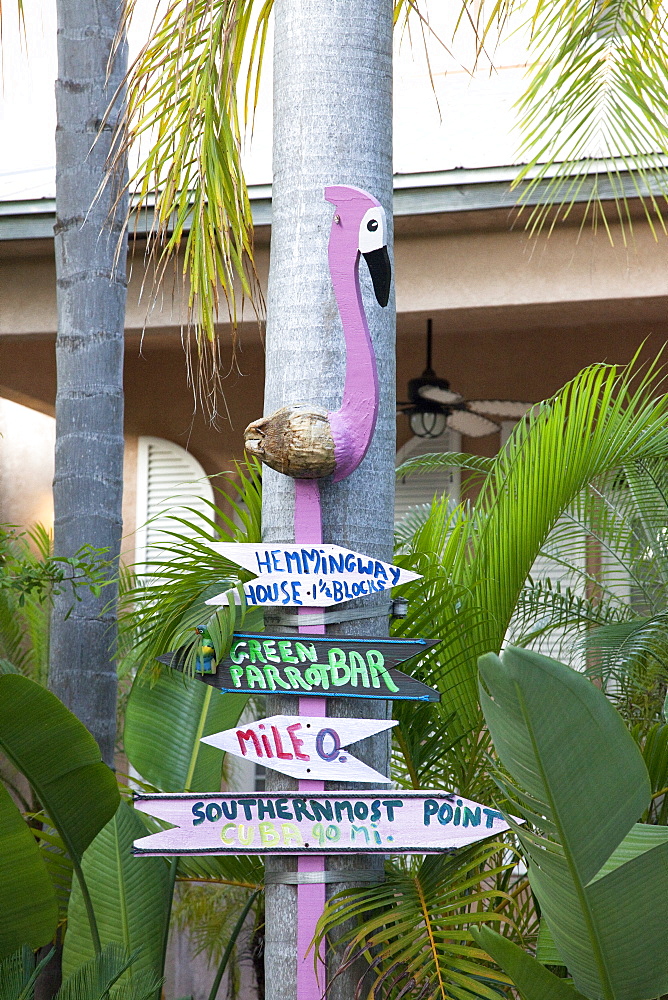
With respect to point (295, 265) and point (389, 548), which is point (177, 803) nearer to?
point (389, 548)

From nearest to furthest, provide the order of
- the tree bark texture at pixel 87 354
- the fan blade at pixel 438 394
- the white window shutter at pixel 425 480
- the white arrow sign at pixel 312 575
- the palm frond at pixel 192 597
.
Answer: the white arrow sign at pixel 312 575 → the palm frond at pixel 192 597 → the tree bark texture at pixel 87 354 → the fan blade at pixel 438 394 → the white window shutter at pixel 425 480

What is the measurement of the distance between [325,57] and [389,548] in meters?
1.24

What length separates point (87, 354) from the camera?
13.5 feet

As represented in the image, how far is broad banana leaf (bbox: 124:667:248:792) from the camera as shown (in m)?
3.58

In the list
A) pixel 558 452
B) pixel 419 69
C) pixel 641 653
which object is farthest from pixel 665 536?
pixel 419 69

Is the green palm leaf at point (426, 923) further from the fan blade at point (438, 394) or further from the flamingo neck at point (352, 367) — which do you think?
the fan blade at point (438, 394)

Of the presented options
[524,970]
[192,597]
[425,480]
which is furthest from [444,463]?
[524,970]

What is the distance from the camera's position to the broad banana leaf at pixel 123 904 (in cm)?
321

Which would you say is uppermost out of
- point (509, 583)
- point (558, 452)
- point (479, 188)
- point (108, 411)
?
point (479, 188)

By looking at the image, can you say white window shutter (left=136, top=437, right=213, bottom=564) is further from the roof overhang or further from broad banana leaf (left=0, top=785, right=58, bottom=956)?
broad banana leaf (left=0, top=785, right=58, bottom=956)

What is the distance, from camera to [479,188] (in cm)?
538

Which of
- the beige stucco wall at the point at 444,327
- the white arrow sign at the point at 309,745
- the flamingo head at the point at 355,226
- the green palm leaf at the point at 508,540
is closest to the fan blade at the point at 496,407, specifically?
the beige stucco wall at the point at 444,327

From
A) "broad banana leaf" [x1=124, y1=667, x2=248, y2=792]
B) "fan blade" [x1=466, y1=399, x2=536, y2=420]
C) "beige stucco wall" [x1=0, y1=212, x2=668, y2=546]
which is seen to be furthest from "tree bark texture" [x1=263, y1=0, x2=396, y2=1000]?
"fan blade" [x1=466, y1=399, x2=536, y2=420]

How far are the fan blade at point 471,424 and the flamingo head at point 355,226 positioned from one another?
389 cm
